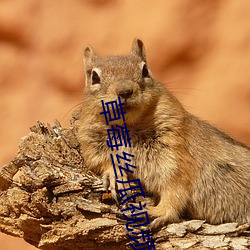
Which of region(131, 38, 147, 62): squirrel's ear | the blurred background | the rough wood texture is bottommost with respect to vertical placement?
the rough wood texture

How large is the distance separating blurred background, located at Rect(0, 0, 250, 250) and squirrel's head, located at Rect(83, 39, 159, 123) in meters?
0.74

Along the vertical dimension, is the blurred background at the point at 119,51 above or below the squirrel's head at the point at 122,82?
above

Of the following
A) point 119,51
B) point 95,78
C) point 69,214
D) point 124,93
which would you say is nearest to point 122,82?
point 124,93

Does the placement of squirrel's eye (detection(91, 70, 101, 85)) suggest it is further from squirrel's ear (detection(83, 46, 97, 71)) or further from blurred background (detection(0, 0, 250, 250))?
blurred background (detection(0, 0, 250, 250))

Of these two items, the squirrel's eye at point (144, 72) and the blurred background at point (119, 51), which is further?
the blurred background at point (119, 51)

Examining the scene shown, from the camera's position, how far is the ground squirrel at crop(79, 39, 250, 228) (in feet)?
4.50

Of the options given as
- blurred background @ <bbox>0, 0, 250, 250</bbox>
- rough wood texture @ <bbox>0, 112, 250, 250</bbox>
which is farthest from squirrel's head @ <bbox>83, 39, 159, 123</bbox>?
blurred background @ <bbox>0, 0, 250, 250</bbox>

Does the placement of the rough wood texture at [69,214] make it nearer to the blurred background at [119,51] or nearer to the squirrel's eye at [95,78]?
the squirrel's eye at [95,78]

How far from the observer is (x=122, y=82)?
4.34 feet

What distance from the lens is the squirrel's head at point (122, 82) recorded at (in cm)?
131

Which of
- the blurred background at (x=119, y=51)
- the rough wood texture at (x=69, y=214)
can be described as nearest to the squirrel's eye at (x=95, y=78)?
the rough wood texture at (x=69, y=214)

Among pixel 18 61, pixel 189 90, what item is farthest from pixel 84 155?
pixel 18 61

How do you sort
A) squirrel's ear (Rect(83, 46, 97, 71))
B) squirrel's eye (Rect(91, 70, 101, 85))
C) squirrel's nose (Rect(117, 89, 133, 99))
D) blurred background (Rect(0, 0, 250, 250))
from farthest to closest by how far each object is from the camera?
blurred background (Rect(0, 0, 250, 250)) < squirrel's ear (Rect(83, 46, 97, 71)) < squirrel's eye (Rect(91, 70, 101, 85)) < squirrel's nose (Rect(117, 89, 133, 99))

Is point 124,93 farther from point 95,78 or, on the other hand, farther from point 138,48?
point 138,48
